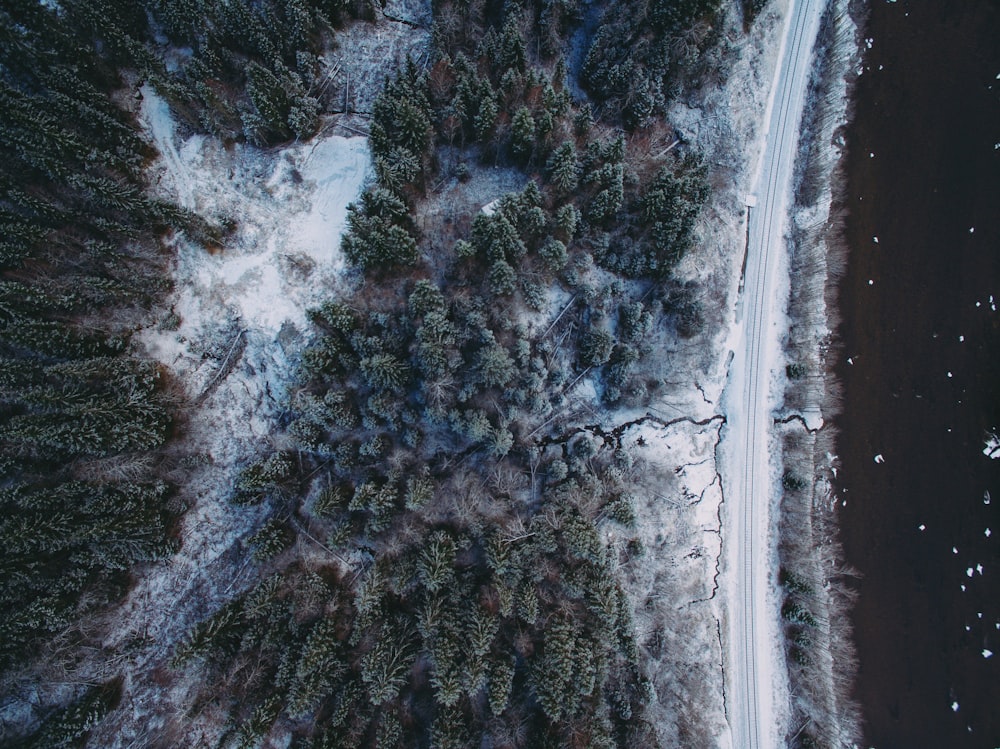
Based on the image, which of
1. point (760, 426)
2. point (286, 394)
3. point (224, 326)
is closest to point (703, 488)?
point (760, 426)

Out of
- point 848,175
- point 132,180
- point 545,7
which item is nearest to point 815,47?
point 848,175

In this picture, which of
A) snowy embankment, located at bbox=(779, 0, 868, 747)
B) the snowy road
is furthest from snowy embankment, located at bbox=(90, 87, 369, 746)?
snowy embankment, located at bbox=(779, 0, 868, 747)

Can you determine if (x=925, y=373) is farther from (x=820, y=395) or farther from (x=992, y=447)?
(x=820, y=395)

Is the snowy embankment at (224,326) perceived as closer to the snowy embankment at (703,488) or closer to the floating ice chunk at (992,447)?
the snowy embankment at (703,488)

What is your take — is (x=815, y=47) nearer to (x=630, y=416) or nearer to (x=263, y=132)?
(x=630, y=416)

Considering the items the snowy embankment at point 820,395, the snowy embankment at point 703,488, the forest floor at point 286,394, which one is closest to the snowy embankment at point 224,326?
the forest floor at point 286,394

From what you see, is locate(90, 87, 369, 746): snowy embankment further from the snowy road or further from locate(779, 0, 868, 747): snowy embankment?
locate(779, 0, 868, 747): snowy embankment
